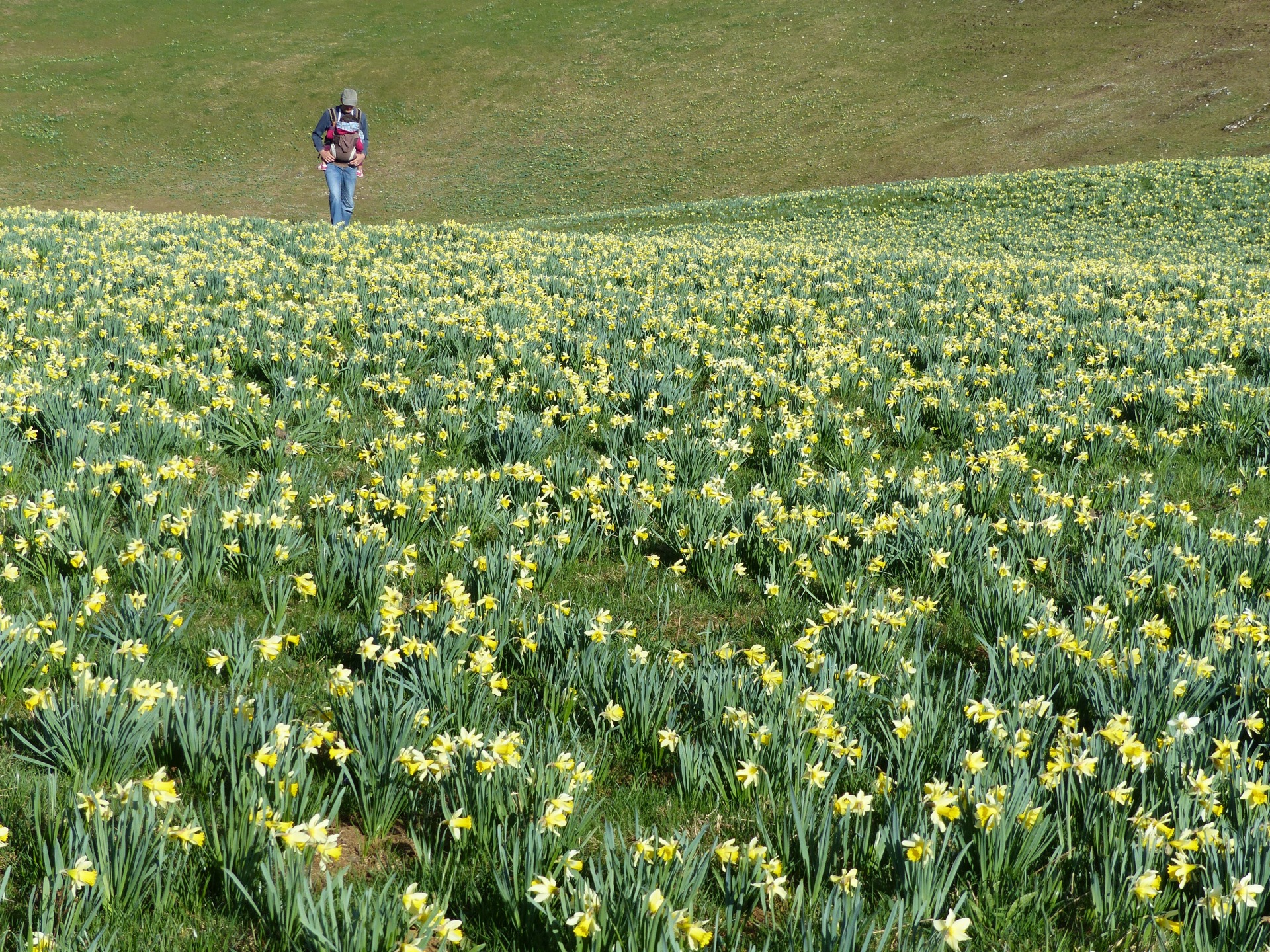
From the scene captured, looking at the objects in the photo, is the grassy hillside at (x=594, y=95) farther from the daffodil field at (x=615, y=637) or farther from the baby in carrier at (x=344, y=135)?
the daffodil field at (x=615, y=637)

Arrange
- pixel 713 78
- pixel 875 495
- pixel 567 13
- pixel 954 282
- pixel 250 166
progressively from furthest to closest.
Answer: pixel 567 13, pixel 713 78, pixel 250 166, pixel 954 282, pixel 875 495

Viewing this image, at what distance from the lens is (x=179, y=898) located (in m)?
2.00

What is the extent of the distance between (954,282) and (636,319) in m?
5.40

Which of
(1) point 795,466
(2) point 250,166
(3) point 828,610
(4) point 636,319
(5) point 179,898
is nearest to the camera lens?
(5) point 179,898

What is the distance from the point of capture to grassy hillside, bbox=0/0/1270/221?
42.2 metres

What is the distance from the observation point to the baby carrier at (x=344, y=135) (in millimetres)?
13820

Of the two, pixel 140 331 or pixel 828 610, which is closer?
pixel 828 610

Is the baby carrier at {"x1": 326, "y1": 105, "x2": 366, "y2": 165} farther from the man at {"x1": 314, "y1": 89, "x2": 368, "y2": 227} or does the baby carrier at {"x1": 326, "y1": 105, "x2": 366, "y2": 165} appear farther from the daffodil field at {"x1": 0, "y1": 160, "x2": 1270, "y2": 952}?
the daffodil field at {"x1": 0, "y1": 160, "x2": 1270, "y2": 952}

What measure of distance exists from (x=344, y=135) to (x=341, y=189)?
1.28m

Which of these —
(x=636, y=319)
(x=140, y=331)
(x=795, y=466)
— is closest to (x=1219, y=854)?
(x=795, y=466)

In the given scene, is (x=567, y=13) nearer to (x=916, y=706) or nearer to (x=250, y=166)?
(x=250, y=166)

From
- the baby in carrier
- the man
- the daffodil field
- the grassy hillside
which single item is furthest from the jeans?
the grassy hillside

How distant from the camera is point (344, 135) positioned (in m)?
13.9

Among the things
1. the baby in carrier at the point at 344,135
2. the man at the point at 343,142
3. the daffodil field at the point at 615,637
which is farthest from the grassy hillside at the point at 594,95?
the daffodil field at the point at 615,637
